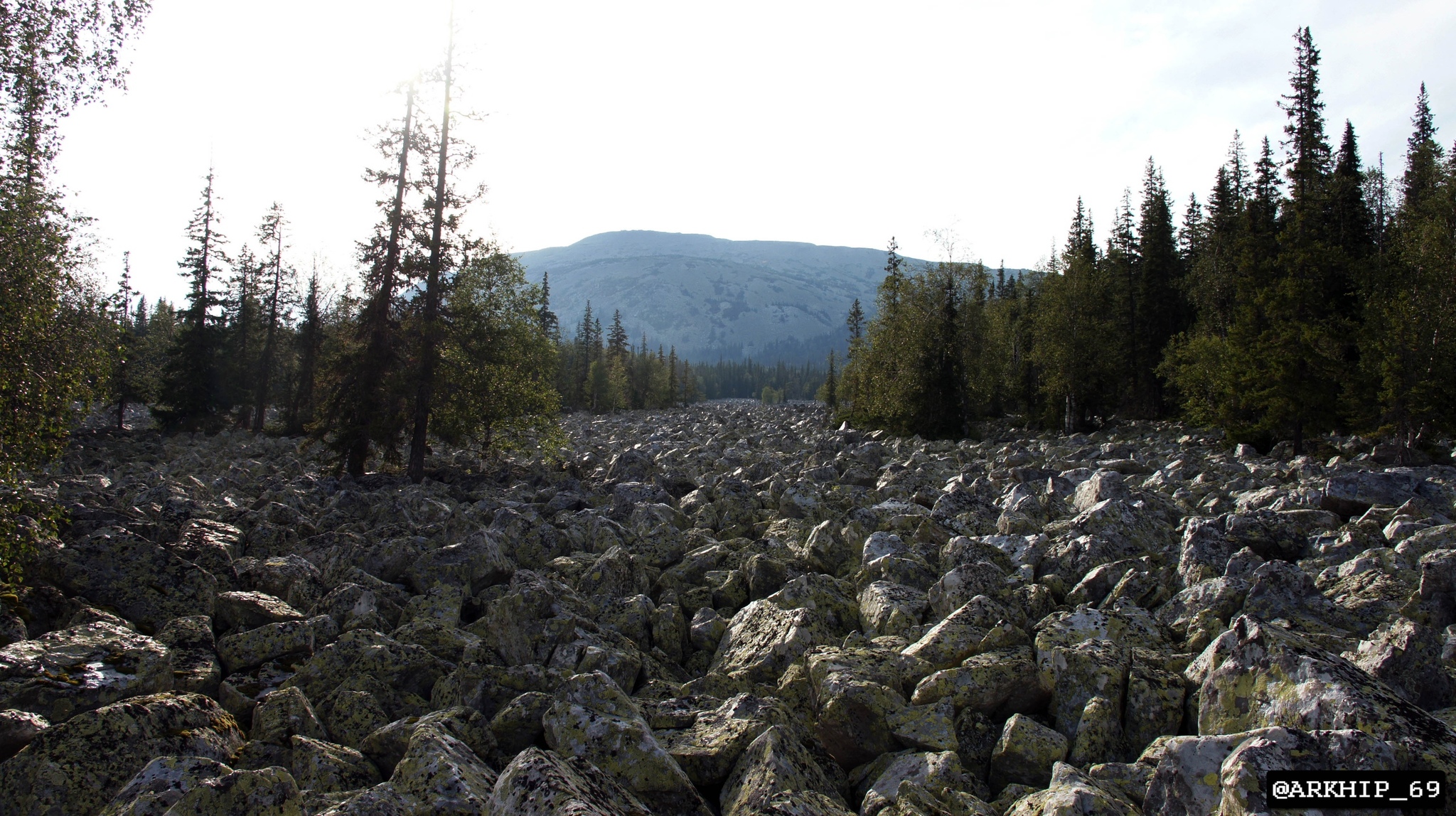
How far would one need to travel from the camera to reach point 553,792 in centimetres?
324

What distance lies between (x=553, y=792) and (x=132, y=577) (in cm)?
595

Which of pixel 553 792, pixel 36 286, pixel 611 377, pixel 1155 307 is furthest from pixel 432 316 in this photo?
pixel 611 377

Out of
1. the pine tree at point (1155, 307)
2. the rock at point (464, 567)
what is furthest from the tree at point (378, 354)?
the pine tree at point (1155, 307)

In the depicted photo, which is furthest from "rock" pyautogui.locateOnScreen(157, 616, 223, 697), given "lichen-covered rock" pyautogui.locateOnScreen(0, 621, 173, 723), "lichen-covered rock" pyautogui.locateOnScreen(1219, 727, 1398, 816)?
"lichen-covered rock" pyautogui.locateOnScreen(1219, 727, 1398, 816)

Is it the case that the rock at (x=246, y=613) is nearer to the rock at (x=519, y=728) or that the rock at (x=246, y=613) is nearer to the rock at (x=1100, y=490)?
the rock at (x=519, y=728)

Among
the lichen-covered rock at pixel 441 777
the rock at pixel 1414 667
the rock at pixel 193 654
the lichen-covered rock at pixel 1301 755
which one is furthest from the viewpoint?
the rock at pixel 193 654

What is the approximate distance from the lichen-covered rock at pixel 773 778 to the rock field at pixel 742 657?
0.07 feet

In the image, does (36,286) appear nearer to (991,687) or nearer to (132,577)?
(132,577)

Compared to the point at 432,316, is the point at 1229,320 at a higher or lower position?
higher

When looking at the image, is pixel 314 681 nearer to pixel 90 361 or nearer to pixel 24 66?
pixel 90 361

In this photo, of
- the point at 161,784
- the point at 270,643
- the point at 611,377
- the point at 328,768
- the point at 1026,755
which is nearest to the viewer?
the point at 161,784

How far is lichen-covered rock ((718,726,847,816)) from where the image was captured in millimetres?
3754

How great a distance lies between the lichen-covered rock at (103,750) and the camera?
146 inches

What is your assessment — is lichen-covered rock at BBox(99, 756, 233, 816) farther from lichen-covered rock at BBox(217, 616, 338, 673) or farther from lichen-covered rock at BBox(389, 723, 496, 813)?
lichen-covered rock at BBox(217, 616, 338, 673)
